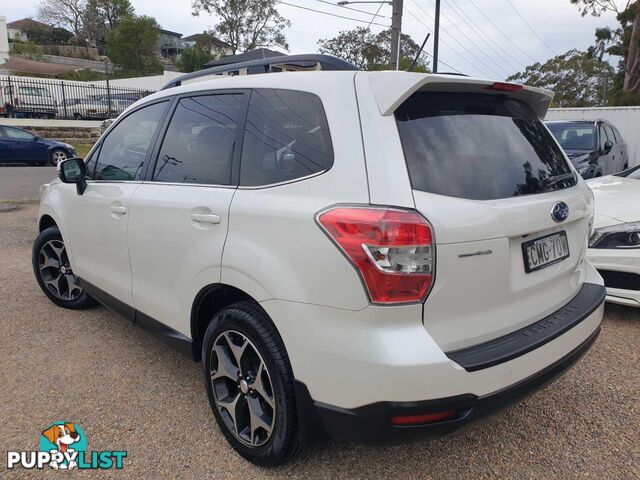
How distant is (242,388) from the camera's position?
7.44 ft

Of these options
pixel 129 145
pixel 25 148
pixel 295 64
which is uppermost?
pixel 295 64

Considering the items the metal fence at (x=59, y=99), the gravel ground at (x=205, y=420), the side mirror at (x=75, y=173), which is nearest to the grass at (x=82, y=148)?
the metal fence at (x=59, y=99)

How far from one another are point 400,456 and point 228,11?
203 ft

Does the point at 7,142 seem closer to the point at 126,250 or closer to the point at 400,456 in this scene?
the point at 126,250

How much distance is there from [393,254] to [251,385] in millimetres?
991

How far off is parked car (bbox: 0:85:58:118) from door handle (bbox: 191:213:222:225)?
25979 mm

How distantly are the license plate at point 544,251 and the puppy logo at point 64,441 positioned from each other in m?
2.33

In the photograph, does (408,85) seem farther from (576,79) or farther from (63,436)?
(576,79)

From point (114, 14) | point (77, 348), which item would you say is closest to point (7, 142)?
point (77, 348)

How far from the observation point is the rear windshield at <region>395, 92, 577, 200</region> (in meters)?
1.87

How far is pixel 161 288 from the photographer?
2.71 metres

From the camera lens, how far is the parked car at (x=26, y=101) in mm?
23328

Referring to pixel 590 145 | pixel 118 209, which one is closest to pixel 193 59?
pixel 590 145

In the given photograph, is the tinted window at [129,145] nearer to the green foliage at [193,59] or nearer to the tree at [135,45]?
the green foliage at [193,59]
